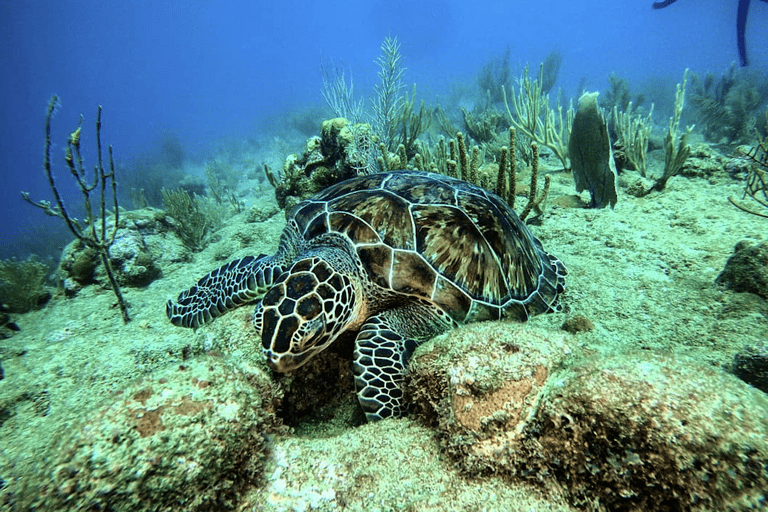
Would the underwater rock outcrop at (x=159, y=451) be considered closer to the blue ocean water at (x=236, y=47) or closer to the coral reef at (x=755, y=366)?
the coral reef at (x=755, y=366)

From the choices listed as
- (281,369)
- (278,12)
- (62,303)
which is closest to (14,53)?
(278,12)

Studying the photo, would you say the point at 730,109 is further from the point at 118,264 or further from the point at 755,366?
the point at 118,264

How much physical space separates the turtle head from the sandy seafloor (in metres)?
0.25

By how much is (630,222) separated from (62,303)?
7971 millimetres

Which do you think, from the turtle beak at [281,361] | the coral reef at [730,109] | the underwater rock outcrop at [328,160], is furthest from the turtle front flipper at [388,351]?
the coral reef at [730,109]

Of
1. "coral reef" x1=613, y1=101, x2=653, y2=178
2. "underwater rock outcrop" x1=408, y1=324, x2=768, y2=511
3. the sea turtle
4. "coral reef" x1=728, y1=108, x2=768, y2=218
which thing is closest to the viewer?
"underwater rock outcrop" x1=408, y1=324, x2=768, y2=511

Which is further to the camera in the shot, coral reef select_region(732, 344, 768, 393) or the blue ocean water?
the blue ocean water

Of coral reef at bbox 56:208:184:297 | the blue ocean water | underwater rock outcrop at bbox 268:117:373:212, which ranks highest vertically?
the blue ocean water

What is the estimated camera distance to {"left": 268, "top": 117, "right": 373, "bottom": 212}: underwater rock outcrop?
5199 mm

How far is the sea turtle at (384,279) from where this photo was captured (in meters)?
2.23

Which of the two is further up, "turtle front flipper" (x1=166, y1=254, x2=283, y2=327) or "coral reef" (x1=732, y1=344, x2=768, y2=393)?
"turtle front flipper" (x1=166, y1=254, x2=283, y2=327)

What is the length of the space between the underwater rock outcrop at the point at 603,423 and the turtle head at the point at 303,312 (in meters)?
0.92

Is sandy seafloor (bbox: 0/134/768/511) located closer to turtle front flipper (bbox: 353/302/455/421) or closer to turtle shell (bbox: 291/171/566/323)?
turtle front flipper (bbox: 353/302/455/421)

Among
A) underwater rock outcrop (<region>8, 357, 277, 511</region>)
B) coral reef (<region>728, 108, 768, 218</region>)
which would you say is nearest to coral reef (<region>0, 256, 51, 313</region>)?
underwater rock outcrop (<region>8, 357, 277, 511</region>)
